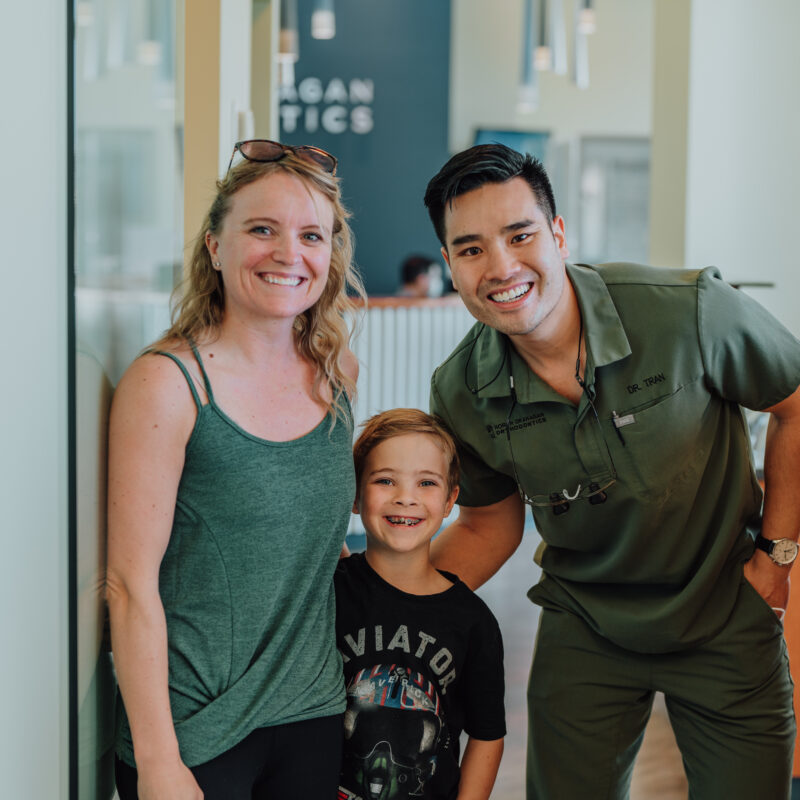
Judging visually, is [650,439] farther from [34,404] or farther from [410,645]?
[34,404]

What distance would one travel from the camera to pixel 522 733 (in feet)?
10.8

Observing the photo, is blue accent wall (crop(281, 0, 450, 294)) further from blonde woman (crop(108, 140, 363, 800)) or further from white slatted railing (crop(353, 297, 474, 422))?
blonde woman (crop(108, 140, 363, 800))

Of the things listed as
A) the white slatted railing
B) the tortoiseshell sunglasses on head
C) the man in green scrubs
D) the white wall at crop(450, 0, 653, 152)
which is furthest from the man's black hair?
the white wall at crop(450, 0, 653, 152)

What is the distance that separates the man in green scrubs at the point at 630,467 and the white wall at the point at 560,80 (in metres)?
8.76

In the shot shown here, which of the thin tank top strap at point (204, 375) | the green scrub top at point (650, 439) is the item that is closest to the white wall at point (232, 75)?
the green scrub top at point (650, 439)

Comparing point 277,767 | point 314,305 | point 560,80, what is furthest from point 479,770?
point 560,80

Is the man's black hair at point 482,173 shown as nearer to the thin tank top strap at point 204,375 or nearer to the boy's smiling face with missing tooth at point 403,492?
the boy's smiling face with missing tooth at point 403,492

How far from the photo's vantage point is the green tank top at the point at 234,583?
53.1 inches

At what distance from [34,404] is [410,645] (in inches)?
32.4

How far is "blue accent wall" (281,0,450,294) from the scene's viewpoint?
8953 mm

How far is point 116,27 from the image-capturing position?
1368mm

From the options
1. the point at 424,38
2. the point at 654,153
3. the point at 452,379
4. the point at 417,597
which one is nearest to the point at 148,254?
the point at 452,379

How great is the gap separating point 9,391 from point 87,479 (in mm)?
284

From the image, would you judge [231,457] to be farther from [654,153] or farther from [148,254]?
[654,153]
